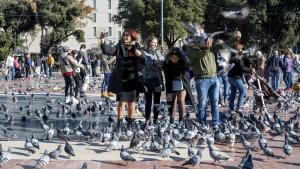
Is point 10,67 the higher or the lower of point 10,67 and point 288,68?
the higher

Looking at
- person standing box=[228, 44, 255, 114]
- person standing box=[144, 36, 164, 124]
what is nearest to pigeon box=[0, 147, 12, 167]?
person standing box=[144, 36, 164, 124]

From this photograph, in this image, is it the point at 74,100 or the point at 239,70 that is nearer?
the point at 239,70

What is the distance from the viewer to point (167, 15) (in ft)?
165

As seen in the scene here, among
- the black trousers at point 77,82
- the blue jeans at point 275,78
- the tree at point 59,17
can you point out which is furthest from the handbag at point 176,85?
the tree at point 59,17

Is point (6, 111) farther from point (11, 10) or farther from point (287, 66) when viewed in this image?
point (11, 10)

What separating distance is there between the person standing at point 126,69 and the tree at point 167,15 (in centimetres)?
3964

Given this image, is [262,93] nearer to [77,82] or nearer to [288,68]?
[77,82]

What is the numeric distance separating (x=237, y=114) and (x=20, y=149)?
4.60 meters

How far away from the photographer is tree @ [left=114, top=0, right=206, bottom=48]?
4919 cm

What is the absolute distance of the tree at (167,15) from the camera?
49.2 m

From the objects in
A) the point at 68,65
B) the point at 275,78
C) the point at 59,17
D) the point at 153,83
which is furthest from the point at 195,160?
the point at 59,17

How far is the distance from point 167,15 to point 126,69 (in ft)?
136

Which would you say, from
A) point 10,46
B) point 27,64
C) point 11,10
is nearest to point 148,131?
point 27,64

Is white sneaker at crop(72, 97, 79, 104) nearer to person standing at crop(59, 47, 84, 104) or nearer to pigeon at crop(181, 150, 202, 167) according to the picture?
person standing at crop(59, 47, 84, 104)
